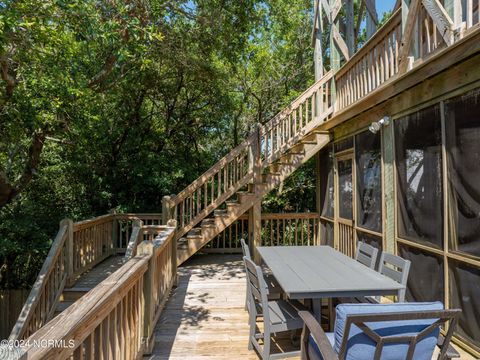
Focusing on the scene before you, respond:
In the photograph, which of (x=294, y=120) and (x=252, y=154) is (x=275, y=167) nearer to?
(x=252, y=154)

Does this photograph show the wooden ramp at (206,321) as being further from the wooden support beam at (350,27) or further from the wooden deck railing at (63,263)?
the wooden support beam at (350,27)

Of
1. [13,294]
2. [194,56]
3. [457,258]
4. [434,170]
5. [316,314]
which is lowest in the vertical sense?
[13,294]

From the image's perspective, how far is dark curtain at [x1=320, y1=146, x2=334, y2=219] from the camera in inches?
242

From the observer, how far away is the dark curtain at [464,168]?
2.58 metres

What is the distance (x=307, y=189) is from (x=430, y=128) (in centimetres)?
601

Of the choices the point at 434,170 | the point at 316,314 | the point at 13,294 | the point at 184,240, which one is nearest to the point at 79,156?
the point at 13,294

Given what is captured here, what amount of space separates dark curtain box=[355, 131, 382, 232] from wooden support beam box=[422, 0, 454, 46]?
1.68 meters

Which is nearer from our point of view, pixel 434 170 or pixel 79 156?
pixel 434 170

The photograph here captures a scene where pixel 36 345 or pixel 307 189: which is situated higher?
pixel 307 189

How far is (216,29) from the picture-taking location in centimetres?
617

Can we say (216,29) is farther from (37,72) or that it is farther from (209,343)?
(209,343)

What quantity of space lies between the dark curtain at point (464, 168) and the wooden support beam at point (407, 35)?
0.72 metres

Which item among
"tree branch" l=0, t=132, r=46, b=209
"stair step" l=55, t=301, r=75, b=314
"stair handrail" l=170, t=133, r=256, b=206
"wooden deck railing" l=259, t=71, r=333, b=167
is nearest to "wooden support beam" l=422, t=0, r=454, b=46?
"wooden deck railing" l=259, t=71, r=333, b=167

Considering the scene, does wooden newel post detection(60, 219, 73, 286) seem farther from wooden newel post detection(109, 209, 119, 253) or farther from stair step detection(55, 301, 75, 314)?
wooden newel post detection(109, 209, 119, 253)
